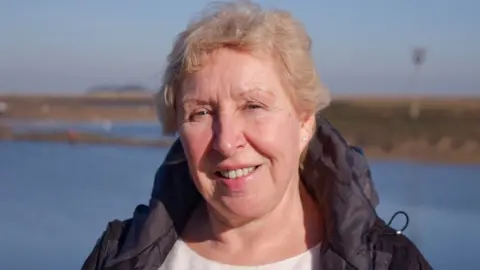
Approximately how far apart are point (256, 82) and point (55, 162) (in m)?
11.3

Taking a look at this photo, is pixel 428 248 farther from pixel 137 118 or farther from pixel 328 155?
pixel 137 118

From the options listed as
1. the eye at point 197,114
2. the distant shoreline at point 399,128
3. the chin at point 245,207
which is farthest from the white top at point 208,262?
the distant shoreline at point 399,128

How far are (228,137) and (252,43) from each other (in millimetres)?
219

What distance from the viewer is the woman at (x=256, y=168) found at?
210 cm

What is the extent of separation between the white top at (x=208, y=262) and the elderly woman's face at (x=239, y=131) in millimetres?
153

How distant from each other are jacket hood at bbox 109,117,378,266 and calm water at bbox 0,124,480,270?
3613 millimetres

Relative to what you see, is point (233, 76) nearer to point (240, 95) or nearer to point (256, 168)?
point (240, 95)

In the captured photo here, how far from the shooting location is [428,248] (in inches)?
257

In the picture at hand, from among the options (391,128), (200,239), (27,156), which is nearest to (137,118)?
(391,128)

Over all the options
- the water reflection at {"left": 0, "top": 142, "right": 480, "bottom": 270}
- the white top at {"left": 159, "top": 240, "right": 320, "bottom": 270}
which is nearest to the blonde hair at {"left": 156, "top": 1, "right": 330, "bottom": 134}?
the white top at {"left": 159, "top": 240, "right": 320, "bottom": 270}

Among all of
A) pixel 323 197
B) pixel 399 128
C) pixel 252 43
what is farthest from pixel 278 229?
pixel 399 128

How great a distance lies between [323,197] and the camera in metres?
2.30

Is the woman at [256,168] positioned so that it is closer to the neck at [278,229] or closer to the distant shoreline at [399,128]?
the neck at [278,229]

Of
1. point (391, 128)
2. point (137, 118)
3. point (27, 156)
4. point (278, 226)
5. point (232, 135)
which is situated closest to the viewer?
point (232, 135)
